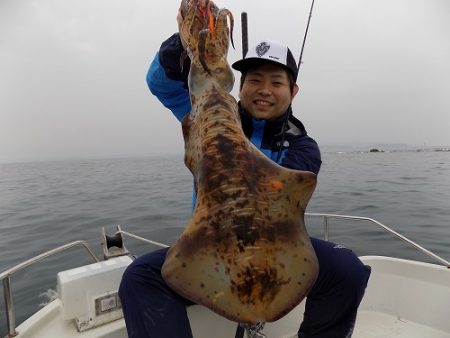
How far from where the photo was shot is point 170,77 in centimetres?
277

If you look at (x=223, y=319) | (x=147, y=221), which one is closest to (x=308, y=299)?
(x=223, y=319)

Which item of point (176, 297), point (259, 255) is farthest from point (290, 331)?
point (259, 255)

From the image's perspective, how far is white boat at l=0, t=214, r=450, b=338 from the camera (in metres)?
2.79

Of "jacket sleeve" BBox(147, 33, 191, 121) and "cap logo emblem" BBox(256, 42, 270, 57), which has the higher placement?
"cap logo emblem" BBox(256, 42, 270, 57)

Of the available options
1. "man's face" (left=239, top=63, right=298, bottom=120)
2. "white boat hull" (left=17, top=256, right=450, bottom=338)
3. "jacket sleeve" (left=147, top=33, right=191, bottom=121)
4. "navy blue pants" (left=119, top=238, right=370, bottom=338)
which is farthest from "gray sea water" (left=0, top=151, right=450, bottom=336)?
"man's face" (left=239, top=63, right=298, bottom=120)

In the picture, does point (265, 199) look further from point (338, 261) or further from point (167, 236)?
point (167, 236)

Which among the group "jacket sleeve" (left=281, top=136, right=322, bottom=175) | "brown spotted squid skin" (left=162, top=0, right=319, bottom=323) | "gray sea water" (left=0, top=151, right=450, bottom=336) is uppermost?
"jacket sleeve" (left=281, top=136, right=322, bottom=175)

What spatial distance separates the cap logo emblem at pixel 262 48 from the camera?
8.75 feet

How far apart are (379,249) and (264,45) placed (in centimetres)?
792

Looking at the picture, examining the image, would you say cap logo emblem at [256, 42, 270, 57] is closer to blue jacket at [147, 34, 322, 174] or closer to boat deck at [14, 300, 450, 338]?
blue jacket at [147, 34, 322, 174]

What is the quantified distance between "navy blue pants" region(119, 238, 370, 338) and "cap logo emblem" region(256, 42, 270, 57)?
1456 mm

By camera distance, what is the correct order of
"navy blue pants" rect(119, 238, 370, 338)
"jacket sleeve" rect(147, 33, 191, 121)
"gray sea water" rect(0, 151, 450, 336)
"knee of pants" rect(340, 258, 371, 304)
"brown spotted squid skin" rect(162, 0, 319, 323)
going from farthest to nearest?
1. "gray sea water" rect(0, 151, 450, 336)
2. "jacket sleeve" rect(147, 33, 191, 121)
3. "knee of pants" rect(340, 258, 371, 304)
4. "navy blue pants" rect(119, 238, 370, 338)
5. "brown spotted squid skin" rect(162, 0, 319, 323)

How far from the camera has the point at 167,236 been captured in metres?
10.6

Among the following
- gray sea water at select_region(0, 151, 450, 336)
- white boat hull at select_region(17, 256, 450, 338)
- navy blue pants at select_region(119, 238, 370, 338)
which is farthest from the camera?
gray sea water at select_region(0, 151, 450, 336)
